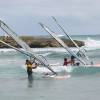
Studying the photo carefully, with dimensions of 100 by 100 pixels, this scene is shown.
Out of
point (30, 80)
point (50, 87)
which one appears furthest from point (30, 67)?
point (50, 87)

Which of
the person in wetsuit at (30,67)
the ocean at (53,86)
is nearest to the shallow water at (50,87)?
the ocean at (53,86)

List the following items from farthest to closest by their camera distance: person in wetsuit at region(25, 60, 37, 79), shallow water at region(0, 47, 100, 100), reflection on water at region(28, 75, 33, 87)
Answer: person in wetsuit at region(25, 60, 37, 79) → reflection on water at region(28, 75, 33, 87) → shallow water at region(0, 47, 100, 100)

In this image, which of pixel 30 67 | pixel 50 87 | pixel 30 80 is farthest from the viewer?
pixel 30 67

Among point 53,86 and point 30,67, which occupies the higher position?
point 30,67

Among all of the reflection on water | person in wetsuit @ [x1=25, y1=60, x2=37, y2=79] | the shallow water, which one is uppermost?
person in wetsuit @ [x1=25, y1=60, x2=37, y2=79]

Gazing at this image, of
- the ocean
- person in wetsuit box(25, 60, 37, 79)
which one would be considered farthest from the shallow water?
person in wetsuit box(25, 60, 37, 79)

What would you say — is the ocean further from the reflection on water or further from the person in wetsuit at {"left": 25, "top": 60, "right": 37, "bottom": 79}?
the person in wetsuit at {"left": 25, "top": 60, "right": 37, "bottom": 79}

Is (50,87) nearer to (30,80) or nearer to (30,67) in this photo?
(30,80)

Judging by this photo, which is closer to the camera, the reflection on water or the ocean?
the ocean

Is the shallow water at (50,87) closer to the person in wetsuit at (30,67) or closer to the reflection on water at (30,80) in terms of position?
the reflection on water at (30,80)

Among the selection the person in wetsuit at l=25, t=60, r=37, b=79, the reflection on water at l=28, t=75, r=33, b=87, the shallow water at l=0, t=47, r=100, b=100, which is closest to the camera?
the shallow water at l=0, t=47, r=100, b=100

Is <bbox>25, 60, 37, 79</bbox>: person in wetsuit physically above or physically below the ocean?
above

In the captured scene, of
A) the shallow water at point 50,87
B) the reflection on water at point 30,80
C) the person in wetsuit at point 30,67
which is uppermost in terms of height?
the person in wetsuit at point 30,67

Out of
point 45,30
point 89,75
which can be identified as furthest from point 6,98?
point 45,30
